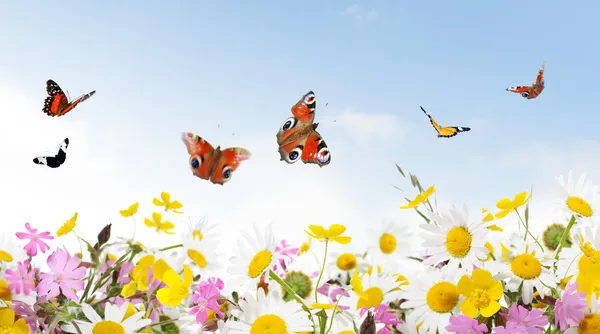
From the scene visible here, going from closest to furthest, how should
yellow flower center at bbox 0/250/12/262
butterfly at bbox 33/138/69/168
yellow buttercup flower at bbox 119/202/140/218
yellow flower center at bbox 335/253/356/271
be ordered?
yellow flower center at bbox 0/250/12/262 → yellow buttercup flower at bbox 119/202/140/218 → yellow flower center at bbox 335/253/356/271 → butterfly at bbox 33/138/69/168

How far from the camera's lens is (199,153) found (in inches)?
115

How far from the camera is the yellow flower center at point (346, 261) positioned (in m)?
1.60

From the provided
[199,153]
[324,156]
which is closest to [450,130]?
[324,156]

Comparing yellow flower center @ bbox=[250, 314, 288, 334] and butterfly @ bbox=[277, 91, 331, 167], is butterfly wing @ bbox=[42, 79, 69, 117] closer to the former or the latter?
butterfly @ bbox=[277, 91, 331, 167]

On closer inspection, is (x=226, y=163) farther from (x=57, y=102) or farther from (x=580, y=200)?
(x=580, y=200)

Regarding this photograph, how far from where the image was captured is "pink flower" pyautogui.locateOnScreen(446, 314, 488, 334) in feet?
2.82

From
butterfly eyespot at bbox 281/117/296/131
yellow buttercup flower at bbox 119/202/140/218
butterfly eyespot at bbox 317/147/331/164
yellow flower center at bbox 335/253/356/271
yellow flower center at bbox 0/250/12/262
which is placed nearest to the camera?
yellow flower center at bbox 0/250/12/262

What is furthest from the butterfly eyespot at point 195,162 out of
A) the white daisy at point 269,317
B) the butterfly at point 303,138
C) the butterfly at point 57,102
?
the white daisy at point 269,317

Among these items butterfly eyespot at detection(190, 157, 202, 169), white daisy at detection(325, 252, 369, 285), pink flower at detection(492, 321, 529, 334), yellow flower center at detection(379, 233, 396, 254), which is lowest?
white daisy at detection(325, 252, 369, 285)

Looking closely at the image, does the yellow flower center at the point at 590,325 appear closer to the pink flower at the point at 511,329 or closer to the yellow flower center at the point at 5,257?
the pink flower at the point at 511,329

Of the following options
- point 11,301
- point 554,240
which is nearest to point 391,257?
point 554,240

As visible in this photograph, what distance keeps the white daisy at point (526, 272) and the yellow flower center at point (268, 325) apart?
1.04 ft

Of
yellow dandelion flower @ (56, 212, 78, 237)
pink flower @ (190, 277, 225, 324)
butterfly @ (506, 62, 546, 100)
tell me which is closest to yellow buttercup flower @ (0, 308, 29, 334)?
pink flower @ (190, 277, 225, 324)

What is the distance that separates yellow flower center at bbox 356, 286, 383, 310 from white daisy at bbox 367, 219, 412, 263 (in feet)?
1.35
